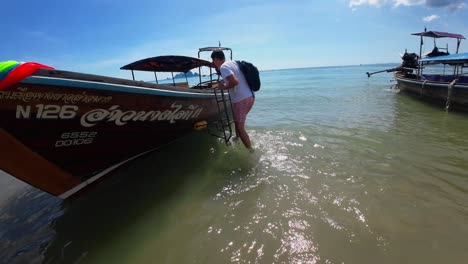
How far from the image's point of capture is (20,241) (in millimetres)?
3605

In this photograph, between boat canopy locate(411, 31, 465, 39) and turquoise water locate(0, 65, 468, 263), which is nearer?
turquoise water locate(0, 65, 468, 263)

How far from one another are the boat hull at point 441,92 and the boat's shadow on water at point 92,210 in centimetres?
1018

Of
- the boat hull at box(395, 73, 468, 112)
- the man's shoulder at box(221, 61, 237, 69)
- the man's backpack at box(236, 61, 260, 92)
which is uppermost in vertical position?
the man's shoulder at box(221, 61, 237, 69)

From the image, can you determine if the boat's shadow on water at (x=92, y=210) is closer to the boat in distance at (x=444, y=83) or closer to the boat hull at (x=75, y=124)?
the boat hull at (x=75, y=124)

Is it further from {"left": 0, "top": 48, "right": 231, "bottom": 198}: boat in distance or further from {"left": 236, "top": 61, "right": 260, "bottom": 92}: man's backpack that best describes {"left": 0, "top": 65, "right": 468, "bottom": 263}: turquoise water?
{"left": 236, "top": 61, "right": 260, "bottom": 92}: man's backpack

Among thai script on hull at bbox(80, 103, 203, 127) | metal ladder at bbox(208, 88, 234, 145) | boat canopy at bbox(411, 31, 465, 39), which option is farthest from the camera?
boat canopy at bbox(411, 31, 465, 39)

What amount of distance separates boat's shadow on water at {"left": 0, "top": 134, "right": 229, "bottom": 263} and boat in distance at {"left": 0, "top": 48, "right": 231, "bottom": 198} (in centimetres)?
42

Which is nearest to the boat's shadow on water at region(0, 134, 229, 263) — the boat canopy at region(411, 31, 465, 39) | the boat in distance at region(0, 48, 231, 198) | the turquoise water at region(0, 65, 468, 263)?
the turquoise water at region(0, 65, 468, 263)

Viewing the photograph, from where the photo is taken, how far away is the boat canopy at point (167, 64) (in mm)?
7606

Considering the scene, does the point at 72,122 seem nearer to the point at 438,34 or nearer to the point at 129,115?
the point at 129,115

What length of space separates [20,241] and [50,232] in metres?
0.34

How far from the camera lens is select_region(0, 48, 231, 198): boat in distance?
3150 millimetres

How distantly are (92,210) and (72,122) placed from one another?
1487mm

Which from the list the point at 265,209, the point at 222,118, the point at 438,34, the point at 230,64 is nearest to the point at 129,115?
the point at 230,64
